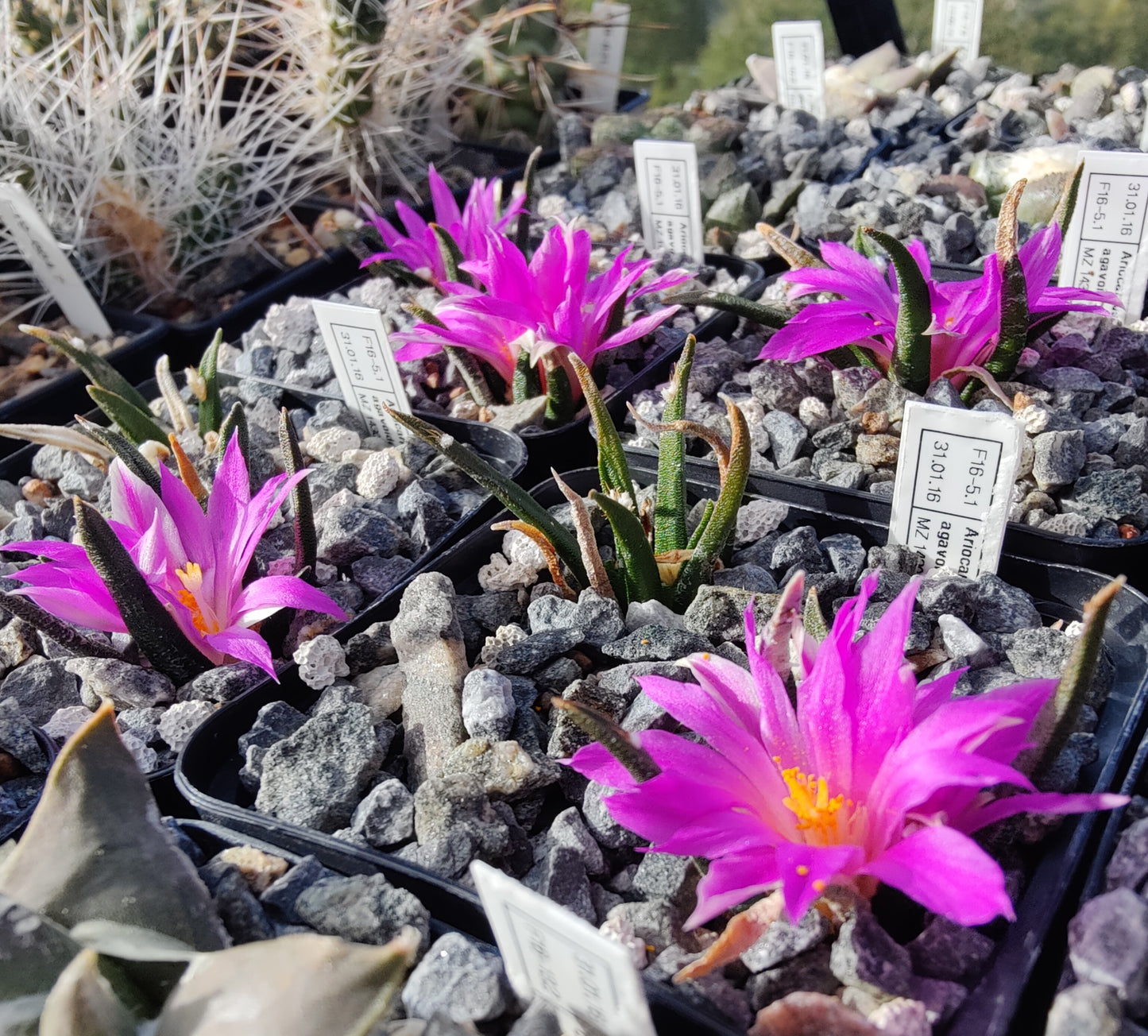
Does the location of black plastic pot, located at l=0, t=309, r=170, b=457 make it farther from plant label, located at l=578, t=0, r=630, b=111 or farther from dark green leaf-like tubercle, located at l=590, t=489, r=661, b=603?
plant label, located at l=578, t=0, r=630, b=111

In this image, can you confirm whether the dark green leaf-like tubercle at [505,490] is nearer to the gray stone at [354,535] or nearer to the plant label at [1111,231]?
the gray stone at [354,535]

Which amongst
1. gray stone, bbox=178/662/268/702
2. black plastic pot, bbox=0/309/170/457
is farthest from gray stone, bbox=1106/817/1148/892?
black plastic pot, bbox=0/309/170/457

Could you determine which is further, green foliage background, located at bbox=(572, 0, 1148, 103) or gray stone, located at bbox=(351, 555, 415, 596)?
green foliage background, located at bbox=(572, 0, 1148, 103)

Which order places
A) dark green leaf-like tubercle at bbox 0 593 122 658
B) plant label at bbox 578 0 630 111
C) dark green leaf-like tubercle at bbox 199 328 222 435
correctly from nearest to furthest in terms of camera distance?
dark green leaf-like tubercle at bbox 0 593 122 658, dark green leaf-like tubercle at bbox 199 328 222 435, plant label at bbox 578 0 630 111

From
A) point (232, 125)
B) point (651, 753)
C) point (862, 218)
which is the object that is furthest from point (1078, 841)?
point (232, 125)

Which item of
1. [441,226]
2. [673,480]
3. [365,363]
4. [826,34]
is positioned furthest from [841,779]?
[826,34]

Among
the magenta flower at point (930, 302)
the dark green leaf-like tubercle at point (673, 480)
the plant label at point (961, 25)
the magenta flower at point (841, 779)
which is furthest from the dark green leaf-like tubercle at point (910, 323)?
the plant label at point (961, 25)

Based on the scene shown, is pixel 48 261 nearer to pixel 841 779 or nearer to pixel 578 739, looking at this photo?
pixel 578 739
